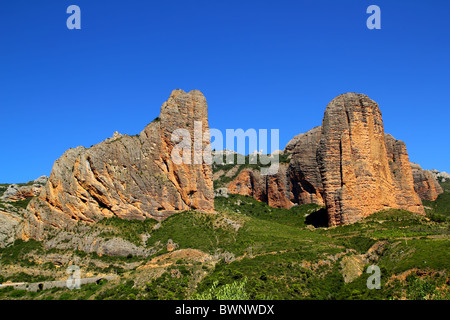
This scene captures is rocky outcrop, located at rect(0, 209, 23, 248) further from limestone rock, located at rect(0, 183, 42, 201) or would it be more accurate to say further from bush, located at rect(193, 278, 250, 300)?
bush, located at rect(193, 278, 250, 300)

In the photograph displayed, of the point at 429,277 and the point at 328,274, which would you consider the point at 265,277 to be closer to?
the point at 328,274

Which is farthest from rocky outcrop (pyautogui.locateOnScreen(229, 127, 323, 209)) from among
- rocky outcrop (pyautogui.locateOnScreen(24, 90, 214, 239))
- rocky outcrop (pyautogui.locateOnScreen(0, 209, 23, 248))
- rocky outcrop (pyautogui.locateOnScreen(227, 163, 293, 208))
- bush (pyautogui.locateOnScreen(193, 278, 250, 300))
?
bush (pyautogui.locateOnScreen(193, 278, 250, 300))

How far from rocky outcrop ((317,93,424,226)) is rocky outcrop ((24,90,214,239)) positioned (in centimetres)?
1903

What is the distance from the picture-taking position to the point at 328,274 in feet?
143

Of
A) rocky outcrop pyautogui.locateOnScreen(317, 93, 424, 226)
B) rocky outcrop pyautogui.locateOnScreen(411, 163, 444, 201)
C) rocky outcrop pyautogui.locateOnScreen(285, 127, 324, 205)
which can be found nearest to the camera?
rocky outcrop pyautogui.locateOnScreen(317, 93, 424, 226)

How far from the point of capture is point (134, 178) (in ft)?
202

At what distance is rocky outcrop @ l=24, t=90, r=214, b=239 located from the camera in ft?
193

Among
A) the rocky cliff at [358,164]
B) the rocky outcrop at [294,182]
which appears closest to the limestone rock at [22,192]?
the rocky outcrop at [294,182]

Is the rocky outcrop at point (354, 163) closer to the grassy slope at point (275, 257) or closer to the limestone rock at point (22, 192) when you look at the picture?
the grassy slope at point (275, 257)

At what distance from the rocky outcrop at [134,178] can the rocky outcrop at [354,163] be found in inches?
749

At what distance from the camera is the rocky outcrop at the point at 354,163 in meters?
63.6

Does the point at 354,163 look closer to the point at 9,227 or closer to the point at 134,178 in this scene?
the point at 134,178
